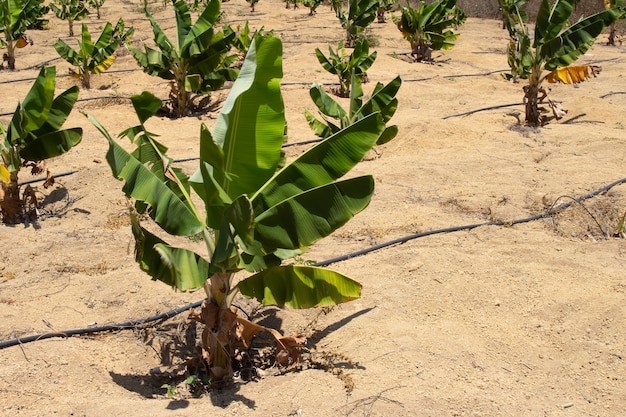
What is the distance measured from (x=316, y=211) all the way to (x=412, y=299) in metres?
1.63

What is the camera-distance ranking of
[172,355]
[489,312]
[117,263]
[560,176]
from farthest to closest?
[560,176] → [117,263] → [489,312] → [172,355]

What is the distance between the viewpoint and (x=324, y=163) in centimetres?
346

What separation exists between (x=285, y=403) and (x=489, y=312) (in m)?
1.78

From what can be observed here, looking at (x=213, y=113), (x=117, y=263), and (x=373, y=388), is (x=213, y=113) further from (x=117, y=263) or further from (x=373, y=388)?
(x=373, y=388)

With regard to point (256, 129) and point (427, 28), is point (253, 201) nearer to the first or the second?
point (256, 129)

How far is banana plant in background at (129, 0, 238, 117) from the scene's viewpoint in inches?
361

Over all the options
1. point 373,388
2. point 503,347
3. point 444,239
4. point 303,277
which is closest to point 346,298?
point 303,277

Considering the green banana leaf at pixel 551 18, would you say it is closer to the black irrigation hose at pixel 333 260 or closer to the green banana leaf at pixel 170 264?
the black irrigation hose at pixel 333 260

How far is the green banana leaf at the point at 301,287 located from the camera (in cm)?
355

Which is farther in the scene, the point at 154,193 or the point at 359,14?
the point at 359,14

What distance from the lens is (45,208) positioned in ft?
21.3

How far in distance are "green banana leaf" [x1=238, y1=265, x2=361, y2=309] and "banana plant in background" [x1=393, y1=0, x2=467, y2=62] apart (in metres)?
12.2

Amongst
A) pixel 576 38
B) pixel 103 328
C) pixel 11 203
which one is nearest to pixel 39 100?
pixel 11 203

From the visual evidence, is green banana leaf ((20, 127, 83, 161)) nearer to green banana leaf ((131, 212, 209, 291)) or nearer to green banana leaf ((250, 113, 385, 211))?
green banana leaf ((131, 212, 209, 291))
